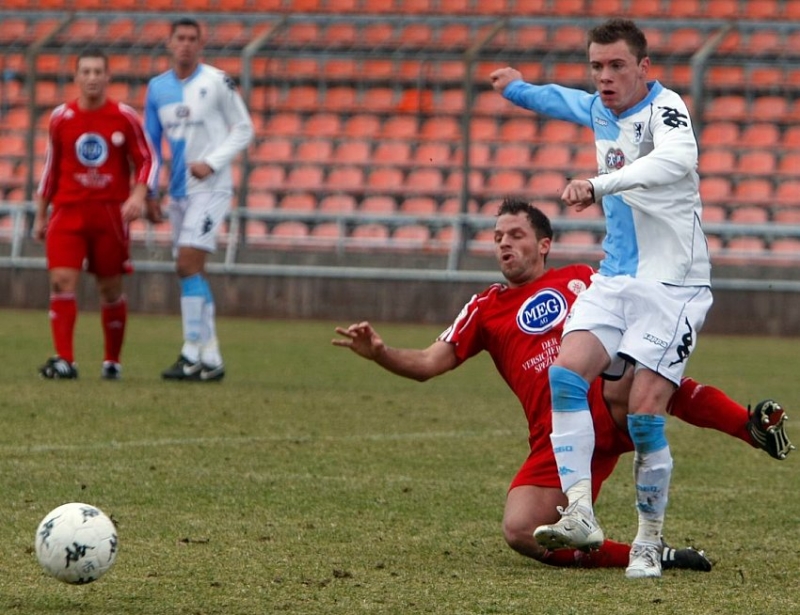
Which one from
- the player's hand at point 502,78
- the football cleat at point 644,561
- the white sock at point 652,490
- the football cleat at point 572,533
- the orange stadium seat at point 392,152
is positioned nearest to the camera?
the football cleat at point 572,533

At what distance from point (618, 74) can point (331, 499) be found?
2085 millimetres

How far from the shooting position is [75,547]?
4453 millimetres

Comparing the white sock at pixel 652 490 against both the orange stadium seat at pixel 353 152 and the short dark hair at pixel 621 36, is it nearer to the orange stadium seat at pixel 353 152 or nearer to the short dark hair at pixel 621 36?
the short dark hair at pixel 621 36

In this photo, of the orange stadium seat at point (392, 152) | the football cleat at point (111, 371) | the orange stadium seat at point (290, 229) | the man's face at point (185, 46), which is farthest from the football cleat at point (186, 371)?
the orange stadium seat at point (392, 152)

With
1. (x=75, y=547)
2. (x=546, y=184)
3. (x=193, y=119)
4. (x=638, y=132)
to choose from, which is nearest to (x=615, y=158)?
(x=638, y=132)

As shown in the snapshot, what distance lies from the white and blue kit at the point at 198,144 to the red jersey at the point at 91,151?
326mm

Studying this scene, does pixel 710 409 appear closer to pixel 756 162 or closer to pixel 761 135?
pixel 756 162

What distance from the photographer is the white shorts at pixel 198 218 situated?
34.9ft

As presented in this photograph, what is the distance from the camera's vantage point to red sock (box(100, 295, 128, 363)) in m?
10.6

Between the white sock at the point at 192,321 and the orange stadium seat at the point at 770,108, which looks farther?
the orange stadium seat at the point at 770,108

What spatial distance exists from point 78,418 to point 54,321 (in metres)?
2.03

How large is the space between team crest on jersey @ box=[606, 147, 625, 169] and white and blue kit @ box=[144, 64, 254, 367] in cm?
540

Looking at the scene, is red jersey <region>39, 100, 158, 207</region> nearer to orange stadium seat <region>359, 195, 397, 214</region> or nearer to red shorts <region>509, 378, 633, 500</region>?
red shorts <region>509, 378, 633, 500</region>

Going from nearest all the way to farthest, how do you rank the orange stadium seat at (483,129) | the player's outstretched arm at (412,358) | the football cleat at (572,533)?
the football cleat at (572,533) < the player's outstretched arm at (412,358) < the orange stadium seat at (483,129)
